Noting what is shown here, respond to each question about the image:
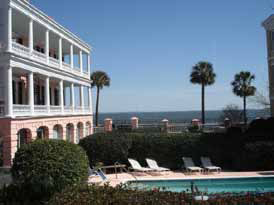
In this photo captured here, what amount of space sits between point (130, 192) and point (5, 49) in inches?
539

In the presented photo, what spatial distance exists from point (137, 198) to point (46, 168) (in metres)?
3.17

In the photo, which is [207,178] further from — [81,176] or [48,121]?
[48,121]

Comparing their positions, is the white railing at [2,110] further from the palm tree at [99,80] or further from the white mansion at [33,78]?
the palm tree at [99,80]

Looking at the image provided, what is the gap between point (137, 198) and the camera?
30.1 feet

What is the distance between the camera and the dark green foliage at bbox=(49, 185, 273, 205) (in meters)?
8.93

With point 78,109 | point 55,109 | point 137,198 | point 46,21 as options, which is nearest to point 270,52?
point 78,109

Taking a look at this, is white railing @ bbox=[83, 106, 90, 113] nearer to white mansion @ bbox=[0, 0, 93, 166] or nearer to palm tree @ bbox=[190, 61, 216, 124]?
white mansion @ bbox=[0, 0, 93, 166]

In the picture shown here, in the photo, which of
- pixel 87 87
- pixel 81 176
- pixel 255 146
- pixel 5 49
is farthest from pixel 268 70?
pixel 81 176

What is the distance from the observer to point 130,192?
9.94m

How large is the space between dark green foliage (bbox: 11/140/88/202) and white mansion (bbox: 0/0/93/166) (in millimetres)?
9593

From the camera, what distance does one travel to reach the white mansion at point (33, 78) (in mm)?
20156

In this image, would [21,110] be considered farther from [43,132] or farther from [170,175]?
[170,175]

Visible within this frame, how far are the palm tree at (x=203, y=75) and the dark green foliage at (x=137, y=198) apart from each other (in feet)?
135

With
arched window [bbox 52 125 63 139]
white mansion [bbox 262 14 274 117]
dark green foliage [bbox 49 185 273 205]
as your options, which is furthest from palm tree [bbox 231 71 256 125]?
dark green foliage [bbox 49 185 273 205]
